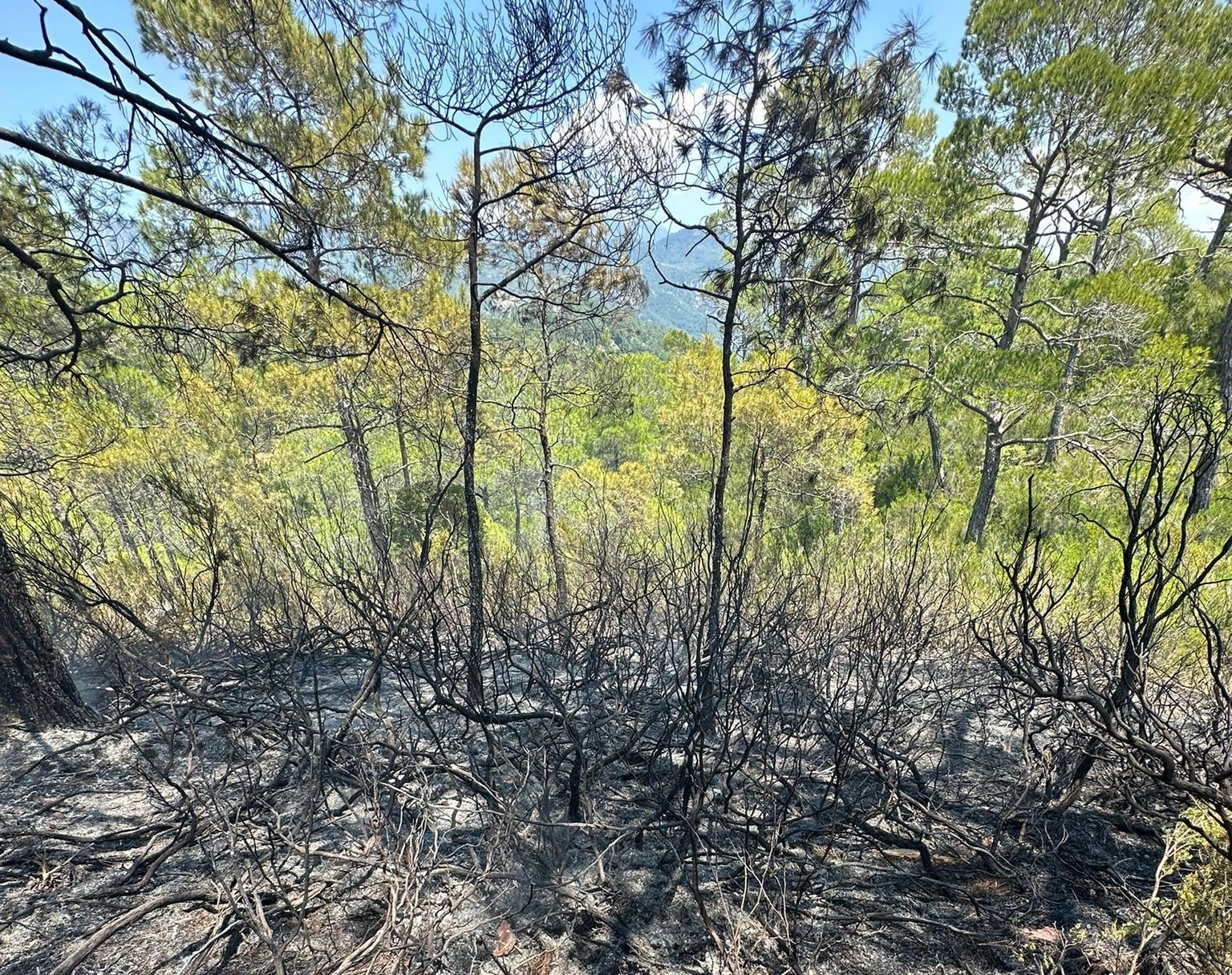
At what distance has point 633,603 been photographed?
3.80 m

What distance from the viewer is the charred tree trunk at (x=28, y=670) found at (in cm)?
346


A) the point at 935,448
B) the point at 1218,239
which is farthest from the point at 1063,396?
the point at 1218,239

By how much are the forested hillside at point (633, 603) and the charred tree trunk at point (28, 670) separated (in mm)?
23

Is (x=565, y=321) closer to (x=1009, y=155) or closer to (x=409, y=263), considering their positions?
(x=409, y=263)

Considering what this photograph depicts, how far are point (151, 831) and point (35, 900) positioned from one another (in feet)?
1.38

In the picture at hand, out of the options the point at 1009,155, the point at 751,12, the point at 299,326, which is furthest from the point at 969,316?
the point at 299,326

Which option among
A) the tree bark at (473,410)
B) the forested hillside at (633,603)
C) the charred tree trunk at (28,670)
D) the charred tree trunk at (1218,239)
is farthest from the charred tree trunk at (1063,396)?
the charred tree trunk at (28,670)

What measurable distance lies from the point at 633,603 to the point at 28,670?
165 inches

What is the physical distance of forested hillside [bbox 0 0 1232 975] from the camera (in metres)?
2.29

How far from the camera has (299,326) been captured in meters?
4.27

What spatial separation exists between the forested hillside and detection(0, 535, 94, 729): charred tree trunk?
0.02 meters

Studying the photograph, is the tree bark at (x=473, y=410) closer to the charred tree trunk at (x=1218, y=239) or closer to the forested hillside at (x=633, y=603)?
the forested hillside at (x=633, y=603)

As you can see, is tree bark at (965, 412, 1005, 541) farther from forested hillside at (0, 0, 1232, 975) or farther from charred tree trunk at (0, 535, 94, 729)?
charred tree trunk at (0, 535, 94, 729)

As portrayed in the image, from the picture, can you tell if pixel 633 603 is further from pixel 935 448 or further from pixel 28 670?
pixel 935 448
